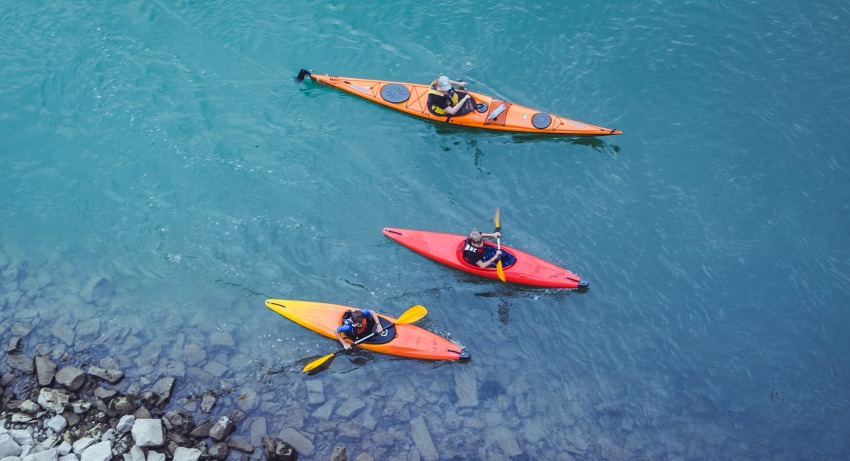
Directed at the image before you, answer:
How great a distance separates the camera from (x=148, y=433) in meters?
10.3

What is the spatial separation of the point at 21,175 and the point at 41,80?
112 inches

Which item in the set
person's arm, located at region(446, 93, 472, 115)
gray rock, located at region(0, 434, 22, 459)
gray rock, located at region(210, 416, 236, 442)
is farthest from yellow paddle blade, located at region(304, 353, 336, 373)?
person's arm, located at region(446, 93, 472, 115)

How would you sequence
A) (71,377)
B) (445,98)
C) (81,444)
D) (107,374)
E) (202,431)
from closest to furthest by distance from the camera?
(81,444) < (202,431) < (71,377) < (107,374) < (445,98)

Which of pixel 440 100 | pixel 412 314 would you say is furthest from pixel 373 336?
pixel 440 100

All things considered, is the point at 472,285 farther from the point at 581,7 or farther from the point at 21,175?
the point at 21,175

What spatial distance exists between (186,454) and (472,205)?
7238 millimetres

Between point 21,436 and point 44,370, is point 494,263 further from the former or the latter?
point 21,436

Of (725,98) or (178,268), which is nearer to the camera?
(178,268)

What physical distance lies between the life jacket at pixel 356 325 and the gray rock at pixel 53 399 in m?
4.72

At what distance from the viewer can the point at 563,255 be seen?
13.2 metres

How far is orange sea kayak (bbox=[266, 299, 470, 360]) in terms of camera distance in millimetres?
11727

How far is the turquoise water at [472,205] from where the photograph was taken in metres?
11.5

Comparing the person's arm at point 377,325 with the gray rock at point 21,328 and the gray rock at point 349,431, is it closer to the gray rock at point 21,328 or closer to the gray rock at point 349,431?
the gray rock at point 349,431

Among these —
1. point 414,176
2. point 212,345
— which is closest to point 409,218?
point 414,176
